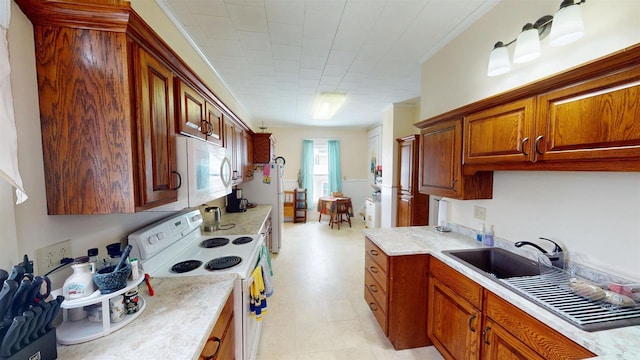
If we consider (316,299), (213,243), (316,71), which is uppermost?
(316,71)

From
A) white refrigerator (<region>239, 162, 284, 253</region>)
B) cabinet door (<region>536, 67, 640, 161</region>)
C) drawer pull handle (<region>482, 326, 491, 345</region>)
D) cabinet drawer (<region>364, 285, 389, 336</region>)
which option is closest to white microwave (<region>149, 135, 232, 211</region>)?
cabinet drawer (<region>364, 285, 389, 336</region>)

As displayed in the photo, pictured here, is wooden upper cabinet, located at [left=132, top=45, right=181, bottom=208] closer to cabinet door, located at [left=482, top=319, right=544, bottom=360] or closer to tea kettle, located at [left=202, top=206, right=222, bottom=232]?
tea kettle, located at [left=202, top=206, right=222, bottom=232]

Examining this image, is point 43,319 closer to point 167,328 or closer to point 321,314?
point 167,328

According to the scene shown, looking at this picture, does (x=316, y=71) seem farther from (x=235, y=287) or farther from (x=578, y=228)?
(x=578, y=228)

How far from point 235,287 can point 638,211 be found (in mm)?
2049

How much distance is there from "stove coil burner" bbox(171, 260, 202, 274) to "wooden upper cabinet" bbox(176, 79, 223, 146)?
83 cm

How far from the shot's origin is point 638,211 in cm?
107

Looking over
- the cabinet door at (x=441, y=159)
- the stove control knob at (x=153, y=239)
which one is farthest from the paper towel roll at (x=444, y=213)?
the stove control knob at (x=153, y=239)

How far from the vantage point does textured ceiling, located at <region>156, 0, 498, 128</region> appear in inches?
68.1

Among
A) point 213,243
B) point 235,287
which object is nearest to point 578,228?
point 235,287

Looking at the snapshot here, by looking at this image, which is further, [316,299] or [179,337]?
[316,299]

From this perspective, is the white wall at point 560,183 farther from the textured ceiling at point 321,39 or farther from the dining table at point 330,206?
the dining table at point 330,206

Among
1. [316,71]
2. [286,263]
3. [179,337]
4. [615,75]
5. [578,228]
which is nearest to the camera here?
[179,337]

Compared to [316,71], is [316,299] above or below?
below
